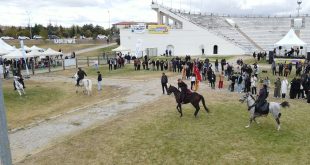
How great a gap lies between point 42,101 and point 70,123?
6.43m

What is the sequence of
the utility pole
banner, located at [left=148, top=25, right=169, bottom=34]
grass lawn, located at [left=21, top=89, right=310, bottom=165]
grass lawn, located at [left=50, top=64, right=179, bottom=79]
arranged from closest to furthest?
1. the utility pole
2. grass lawn, located at [left=21, top=89, right=310, bottom=165]
3. grass lawn, located at [left=50, top=64, right=179, bottom=79]
4. banner, located at [left=148, top=25, right=169, bottom=34]

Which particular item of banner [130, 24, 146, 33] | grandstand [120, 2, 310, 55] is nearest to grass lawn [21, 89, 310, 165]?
grandstand [120, 2, 310, 55]

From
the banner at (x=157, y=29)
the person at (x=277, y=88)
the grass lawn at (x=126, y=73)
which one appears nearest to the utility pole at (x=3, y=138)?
the person at (x=277, y=88)

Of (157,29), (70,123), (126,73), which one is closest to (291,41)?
(126,73)

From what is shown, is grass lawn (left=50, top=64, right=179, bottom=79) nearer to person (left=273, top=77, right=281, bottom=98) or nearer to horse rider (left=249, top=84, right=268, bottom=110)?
person (left=273, top=77, right=281, bottom=98)

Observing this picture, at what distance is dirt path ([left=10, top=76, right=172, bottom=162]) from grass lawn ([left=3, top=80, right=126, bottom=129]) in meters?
1.26

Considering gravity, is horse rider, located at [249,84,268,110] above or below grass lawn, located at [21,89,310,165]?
above

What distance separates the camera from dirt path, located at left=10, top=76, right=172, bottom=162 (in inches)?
468

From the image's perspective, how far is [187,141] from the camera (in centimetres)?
1191

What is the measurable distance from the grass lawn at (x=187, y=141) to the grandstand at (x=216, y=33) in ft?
113

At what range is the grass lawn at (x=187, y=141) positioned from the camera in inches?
409

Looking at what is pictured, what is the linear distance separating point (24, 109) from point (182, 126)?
9.34m

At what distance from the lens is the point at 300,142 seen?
461 inches

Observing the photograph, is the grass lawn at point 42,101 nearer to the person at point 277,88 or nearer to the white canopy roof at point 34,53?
the person at point 277,88
